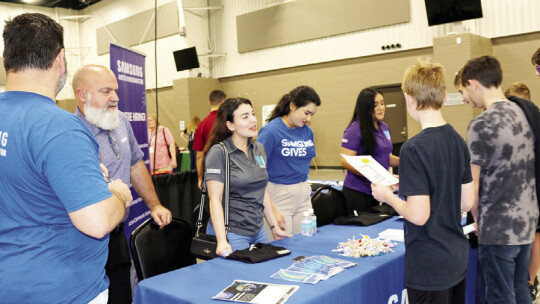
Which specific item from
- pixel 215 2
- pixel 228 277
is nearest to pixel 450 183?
pixel 228 277

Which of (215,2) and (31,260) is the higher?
(215,2)

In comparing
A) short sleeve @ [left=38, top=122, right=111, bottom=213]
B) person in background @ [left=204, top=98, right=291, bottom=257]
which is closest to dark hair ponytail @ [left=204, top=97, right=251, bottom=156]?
person in background @ [left=204, top=98, right=291, bottom=257]

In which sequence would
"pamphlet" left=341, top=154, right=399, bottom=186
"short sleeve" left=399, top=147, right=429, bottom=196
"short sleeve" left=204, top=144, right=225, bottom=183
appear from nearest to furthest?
"short sleeve" left=399, top=147, right=429, bottom=196 → "pamphlet" left=341, top=154, right=399, bottom=186 → "short sleeve" left=204, top=144, right=225, bottom=183

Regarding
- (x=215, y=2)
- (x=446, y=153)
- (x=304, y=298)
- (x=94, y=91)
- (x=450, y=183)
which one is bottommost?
(x=304, y=298)

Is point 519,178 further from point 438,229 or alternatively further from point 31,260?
point 31,260

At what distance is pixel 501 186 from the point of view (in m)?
2.13

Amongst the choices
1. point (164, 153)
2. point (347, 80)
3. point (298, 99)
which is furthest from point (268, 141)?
point (347, 80)

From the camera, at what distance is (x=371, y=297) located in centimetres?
195

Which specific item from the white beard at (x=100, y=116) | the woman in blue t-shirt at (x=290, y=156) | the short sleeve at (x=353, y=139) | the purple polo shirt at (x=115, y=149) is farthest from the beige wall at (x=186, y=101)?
the white beard at (x=100, y=116)

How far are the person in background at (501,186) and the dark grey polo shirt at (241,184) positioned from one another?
1.09 m

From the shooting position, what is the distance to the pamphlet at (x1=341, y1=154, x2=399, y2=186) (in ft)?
6.52

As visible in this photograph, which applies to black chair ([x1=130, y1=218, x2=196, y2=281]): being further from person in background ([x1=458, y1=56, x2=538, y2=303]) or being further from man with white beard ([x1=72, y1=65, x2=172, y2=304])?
person in background ([x1=458, y1=56, x2=538, y2=303])

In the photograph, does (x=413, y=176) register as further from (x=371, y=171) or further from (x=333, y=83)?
(x=333, y=83)

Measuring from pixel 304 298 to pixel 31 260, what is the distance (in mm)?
918
